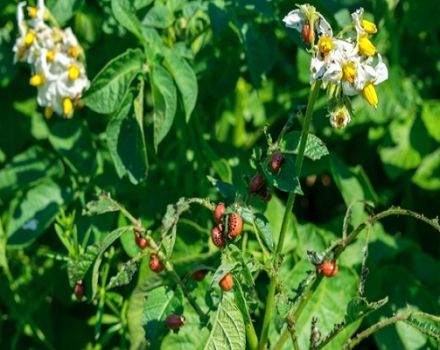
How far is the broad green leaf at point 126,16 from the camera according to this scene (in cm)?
205

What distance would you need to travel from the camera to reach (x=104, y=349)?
7.83 ft

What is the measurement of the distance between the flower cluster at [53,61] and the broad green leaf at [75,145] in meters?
0.13

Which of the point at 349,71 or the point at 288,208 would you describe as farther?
the point at 288,208

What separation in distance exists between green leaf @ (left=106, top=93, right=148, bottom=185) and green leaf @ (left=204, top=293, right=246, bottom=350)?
1.82 ft

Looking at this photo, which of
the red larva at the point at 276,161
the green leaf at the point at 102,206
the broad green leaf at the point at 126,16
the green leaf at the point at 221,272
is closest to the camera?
the green leaf at the point at 221,272

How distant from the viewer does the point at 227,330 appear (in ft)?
5.32

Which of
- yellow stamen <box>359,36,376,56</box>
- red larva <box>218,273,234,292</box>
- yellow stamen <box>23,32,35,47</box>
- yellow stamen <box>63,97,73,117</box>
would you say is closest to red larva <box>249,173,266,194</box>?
red larva <box>218,273,234,292</box>

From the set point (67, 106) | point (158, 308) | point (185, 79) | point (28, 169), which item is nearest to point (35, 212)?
point (28, 169)

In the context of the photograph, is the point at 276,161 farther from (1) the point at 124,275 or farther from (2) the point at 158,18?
(2) the point at 158,18

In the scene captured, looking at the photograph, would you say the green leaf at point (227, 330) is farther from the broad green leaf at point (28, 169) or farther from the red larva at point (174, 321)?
the broad green leaf at point (28, 169)

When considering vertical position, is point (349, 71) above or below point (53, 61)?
above

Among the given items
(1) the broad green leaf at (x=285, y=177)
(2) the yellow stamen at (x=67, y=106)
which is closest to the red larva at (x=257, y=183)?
(1) the broad green leaf at (x=285, y=177)

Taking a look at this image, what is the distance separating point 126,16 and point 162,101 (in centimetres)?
19

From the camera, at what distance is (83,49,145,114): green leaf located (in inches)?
81.5
